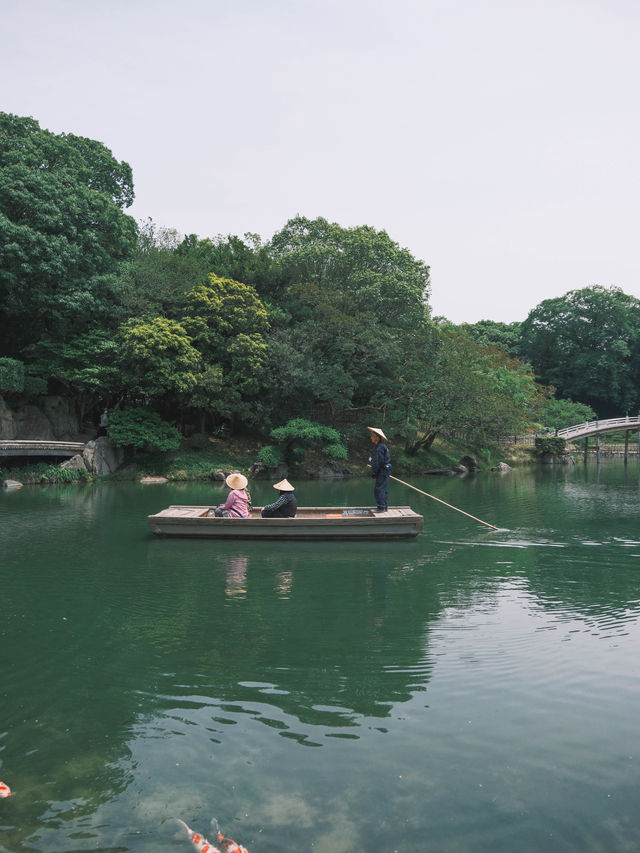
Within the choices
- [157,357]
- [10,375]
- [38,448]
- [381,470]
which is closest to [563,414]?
[157,357]

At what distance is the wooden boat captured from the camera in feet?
33.7

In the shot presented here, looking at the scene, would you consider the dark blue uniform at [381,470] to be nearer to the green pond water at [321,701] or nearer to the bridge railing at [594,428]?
the green pond water at [321,701]

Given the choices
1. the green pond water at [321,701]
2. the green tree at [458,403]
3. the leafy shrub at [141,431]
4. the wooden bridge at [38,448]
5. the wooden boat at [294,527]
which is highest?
the green tree at [458,403]

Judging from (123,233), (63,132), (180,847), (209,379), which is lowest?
(180,847)

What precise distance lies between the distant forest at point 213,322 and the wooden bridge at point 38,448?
2146mm

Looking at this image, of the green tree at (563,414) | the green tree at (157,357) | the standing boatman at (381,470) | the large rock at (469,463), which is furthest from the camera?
the green tree at (563,414)

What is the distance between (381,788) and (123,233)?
23.5m

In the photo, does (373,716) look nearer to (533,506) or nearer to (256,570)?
(256,570)

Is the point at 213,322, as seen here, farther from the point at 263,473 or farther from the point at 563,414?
the point at 563,414

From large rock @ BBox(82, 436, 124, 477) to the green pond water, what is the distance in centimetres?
1237

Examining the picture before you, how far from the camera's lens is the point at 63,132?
2447cm

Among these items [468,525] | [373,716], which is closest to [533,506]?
[468,525]

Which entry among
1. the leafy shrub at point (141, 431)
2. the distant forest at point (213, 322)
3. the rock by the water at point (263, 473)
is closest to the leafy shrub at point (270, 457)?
the rock by the water at point (263, 473)

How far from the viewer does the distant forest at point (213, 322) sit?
21.2m
